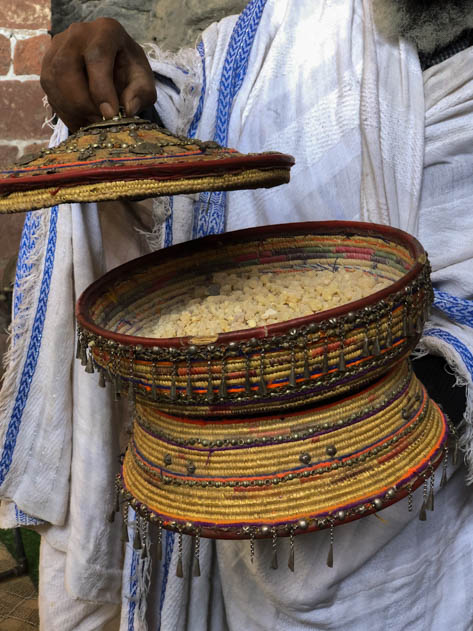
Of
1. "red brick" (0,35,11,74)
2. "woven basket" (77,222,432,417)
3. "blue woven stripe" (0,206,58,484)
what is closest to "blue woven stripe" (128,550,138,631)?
"blue woven stripe" (0,206,58,484)

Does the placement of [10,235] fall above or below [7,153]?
below

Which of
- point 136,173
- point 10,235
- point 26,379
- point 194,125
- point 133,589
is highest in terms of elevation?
point 136,173

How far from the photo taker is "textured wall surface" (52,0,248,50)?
2234 mm

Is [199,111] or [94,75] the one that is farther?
[199,111]

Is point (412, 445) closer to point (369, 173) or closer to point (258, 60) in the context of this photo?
point (369, 173)

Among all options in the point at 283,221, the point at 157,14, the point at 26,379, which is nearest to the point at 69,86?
the point at 283,221

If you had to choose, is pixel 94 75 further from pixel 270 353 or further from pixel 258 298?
pixel 270 353

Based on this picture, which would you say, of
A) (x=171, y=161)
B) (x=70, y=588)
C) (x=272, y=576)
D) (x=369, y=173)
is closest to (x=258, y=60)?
(x=369, y=173)

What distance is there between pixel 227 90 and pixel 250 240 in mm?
371

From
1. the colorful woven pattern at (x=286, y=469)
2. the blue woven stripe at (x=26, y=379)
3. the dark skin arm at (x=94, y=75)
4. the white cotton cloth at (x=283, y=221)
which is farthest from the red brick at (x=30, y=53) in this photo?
the colorful woven pattern at (x=286, y=469)

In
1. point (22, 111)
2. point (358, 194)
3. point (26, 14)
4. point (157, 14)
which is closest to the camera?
point (358, 194)

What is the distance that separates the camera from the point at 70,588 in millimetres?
1335

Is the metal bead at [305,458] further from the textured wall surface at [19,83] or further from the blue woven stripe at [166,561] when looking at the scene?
the textured wall surface at [19,83]

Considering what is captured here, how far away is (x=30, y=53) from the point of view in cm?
223
